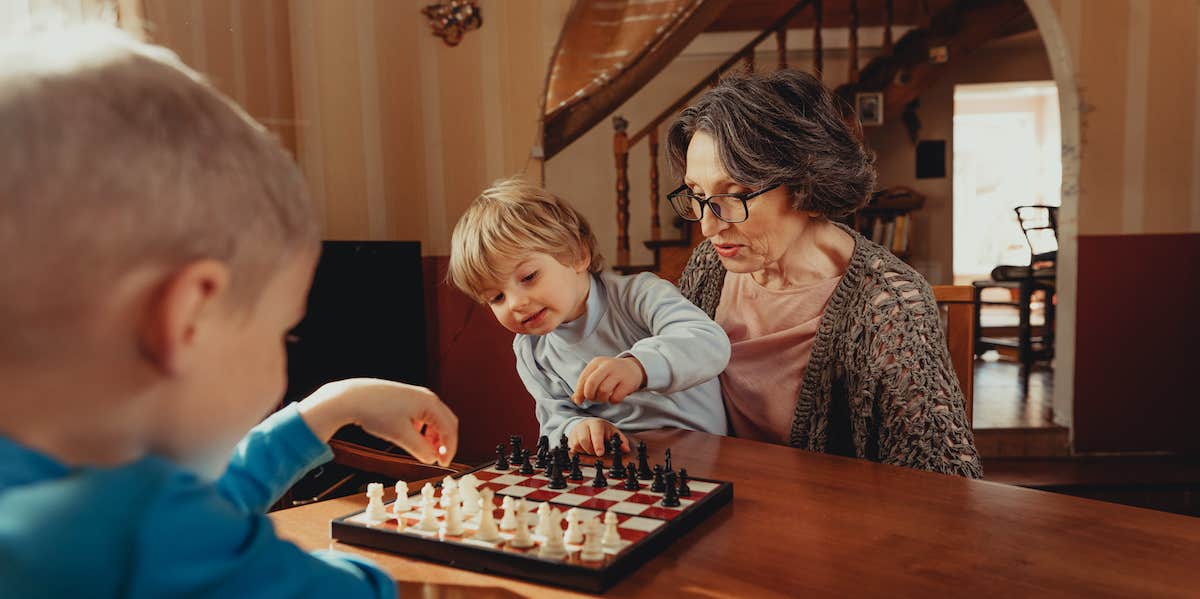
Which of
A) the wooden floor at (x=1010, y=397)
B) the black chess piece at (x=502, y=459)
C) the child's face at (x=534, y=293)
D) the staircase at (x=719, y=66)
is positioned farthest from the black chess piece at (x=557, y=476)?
the wooden floor at (x=1010, y=397)

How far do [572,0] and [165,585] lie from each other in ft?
12.7

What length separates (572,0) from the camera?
160 inches

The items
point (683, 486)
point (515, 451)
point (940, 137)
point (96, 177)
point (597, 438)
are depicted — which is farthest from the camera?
point (940, 137)

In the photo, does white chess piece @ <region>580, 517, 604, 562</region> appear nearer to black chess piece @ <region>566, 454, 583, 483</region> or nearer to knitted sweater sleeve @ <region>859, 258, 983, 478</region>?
black chess piece @ <region>566, 454, 583, 483</region>

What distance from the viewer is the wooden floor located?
4.84 m

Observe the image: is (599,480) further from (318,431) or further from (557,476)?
(318,431)

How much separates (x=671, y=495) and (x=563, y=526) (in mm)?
143

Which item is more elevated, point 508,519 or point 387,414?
point 387,414

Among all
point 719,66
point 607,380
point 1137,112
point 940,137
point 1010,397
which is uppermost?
point 719,66

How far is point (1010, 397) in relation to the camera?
565cm

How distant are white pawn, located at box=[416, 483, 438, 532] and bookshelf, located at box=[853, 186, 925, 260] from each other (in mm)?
8137

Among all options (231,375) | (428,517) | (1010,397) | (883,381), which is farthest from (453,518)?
(1010,397)

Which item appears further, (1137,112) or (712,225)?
(1137,112)

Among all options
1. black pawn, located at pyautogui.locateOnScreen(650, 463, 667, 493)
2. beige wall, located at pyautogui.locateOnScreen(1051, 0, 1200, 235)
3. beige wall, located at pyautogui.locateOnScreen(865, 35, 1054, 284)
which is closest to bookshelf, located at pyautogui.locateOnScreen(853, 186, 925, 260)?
beige wall, located at pyautogui.locateOnScreen(865, 35, 1054, 284)
